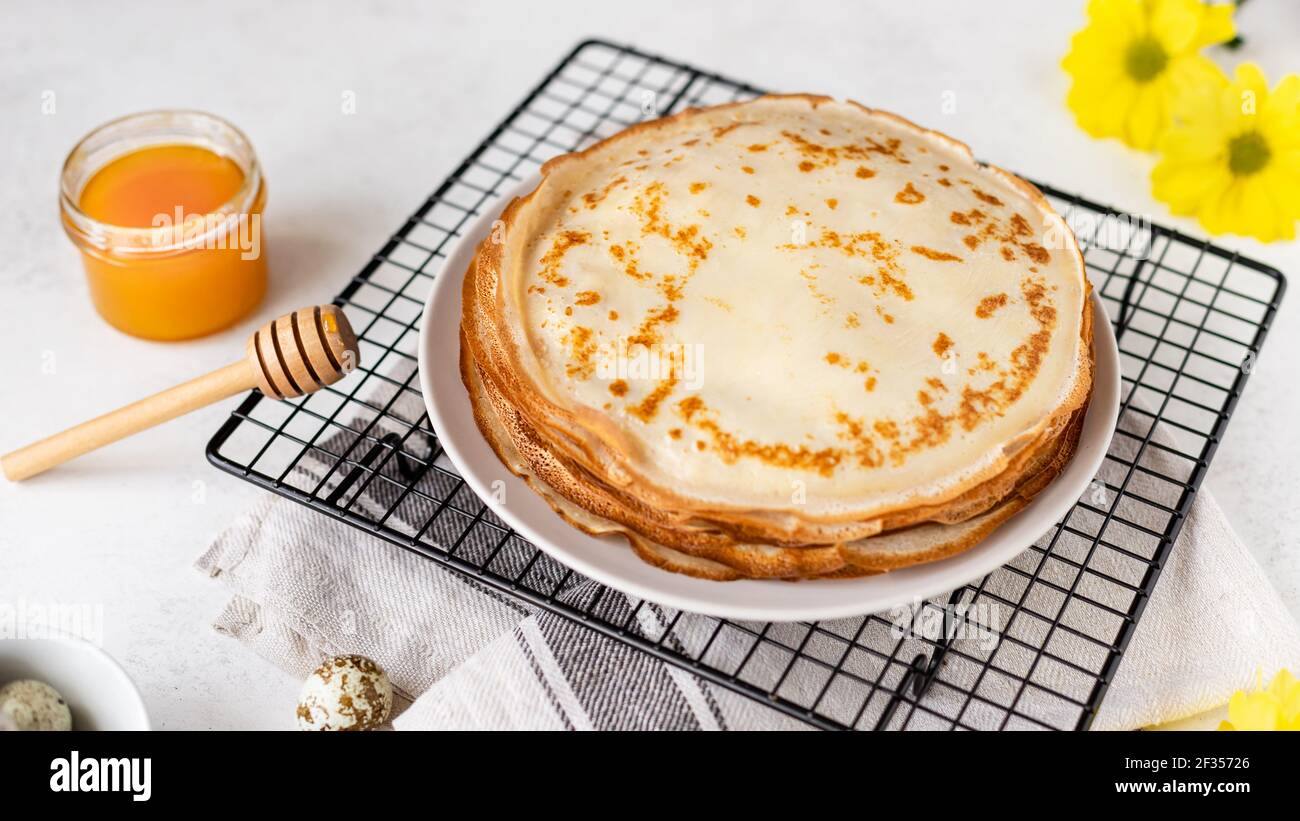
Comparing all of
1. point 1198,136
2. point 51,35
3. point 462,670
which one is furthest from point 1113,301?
point 51,35

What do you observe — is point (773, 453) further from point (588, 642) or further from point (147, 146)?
point (147, 146)

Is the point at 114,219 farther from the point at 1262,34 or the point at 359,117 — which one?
the point at 1262,34

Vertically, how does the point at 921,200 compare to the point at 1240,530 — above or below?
above

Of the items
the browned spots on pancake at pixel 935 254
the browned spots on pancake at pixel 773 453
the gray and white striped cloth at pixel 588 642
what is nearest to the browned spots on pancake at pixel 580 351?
the browned spots on pancake at pixel 773 453

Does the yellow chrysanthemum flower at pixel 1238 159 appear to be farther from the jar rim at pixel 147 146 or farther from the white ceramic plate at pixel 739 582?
the jar rim at pixel 147 146

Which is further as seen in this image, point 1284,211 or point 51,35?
point 51,35
